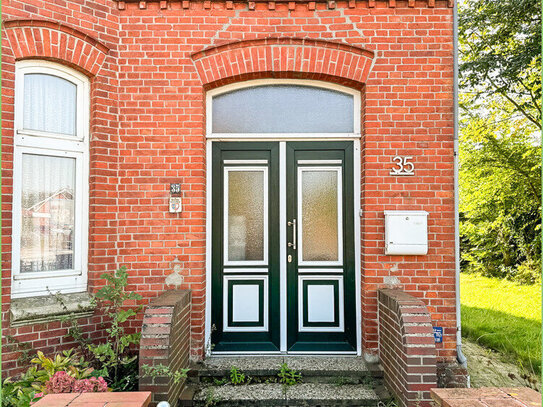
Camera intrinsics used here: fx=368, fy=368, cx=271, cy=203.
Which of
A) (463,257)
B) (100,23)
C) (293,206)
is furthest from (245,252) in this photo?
(463,257)

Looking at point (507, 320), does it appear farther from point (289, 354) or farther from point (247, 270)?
point (247, 270)

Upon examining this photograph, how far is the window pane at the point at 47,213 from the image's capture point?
3695mm

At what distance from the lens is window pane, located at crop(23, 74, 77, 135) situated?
12.2 ft

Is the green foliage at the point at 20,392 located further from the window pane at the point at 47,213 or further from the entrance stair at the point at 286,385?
the entrance stair at the point at 286,385

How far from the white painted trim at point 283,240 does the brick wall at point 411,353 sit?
4.02 feet

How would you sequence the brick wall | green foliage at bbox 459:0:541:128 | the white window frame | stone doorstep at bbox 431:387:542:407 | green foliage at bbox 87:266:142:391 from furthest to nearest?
green foliage at bbox 459:0:541:128, the white window frame, green foliage at bbox 87:266:142:391, the brick wall, stone doorstep at bbox 431:387:542:407

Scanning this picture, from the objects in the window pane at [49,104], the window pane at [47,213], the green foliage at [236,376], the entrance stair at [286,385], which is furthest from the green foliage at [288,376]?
the window pane at [49,104]

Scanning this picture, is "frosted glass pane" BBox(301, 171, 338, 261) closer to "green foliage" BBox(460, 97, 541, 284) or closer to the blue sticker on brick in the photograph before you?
the blue sticker on brick

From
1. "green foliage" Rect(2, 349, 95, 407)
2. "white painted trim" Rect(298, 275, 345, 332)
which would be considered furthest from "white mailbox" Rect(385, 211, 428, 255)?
"green foliage" Rect(2, 349, 95, 407)

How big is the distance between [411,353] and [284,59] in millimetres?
3248

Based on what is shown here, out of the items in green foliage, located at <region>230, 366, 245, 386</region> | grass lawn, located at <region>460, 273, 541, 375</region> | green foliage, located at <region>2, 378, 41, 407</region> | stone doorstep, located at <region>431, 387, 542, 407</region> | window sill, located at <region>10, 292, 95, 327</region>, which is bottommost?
grass lawn, located at <region>460, 273, 541, 375</region>

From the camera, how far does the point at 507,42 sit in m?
8.74

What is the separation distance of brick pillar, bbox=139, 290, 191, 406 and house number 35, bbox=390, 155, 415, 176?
267 centimetres

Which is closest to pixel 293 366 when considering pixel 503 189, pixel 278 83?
pixel 278 83
